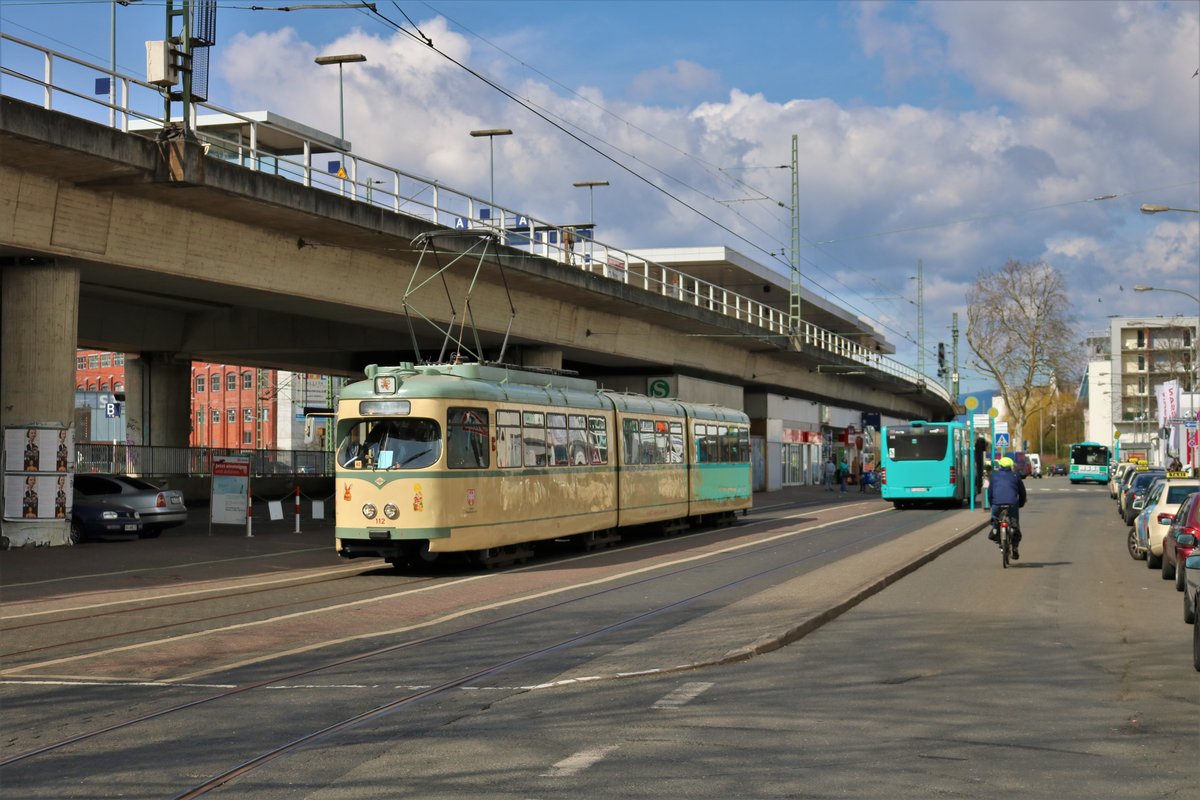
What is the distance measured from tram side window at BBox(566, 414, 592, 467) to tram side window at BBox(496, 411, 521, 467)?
7.16ft

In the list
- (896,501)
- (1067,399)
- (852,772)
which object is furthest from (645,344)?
(1067,399)

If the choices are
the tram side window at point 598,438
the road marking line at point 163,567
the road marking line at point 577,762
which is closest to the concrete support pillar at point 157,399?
the road marking line at point 163,567

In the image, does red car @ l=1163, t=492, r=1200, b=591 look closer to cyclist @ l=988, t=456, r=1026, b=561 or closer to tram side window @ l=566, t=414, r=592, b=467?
cyclist @ l=988, t=456, r=1026, b=561

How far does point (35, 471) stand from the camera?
2295 cm

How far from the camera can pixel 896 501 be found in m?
46.4

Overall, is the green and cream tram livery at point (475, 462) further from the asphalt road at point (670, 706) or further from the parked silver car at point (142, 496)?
the parked silver car at point (142, 496)

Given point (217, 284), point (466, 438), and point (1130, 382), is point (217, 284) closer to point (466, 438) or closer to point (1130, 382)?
point (466, 438)

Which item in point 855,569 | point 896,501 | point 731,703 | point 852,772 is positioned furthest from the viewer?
point 896,501

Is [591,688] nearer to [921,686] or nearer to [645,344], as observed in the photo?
[921,686]

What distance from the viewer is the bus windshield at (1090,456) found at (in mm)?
83500

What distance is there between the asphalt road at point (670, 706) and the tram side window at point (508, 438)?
498cm

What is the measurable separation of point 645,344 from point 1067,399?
257ft

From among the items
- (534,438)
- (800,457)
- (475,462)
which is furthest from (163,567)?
(800,457)

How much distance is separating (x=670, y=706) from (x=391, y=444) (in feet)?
39.5
